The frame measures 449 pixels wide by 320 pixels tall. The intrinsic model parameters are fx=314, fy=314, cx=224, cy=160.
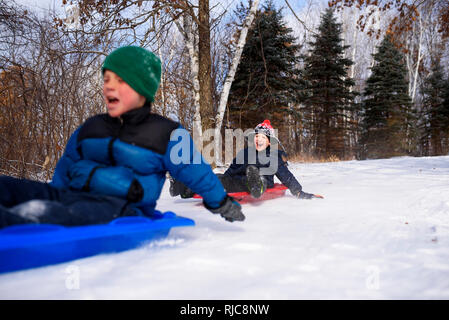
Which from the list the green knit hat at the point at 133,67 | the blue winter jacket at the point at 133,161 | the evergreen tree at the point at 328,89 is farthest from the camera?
the evergreen tree at the point at 328,89

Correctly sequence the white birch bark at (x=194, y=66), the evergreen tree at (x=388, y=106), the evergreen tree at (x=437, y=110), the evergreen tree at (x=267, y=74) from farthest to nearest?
the evergreen tree at (x=437, y=110) < the evergreen tree at (x=388, y=106) < the evergreen tree at (x=267, y=74) < the white birch bark at (x=194, y=66)

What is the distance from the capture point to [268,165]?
3.62 m

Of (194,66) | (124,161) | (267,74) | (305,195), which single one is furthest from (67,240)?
(267,74)

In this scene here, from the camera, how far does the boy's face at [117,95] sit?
1.71 m

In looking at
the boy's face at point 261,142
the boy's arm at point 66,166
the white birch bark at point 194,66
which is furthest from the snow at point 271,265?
the white birch bark at point 194,66

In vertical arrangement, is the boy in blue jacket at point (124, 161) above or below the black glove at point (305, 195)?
above

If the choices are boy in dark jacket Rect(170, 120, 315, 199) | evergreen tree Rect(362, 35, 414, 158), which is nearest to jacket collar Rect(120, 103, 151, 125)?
boy in dark jacket Rect(170, 120, 315, 199)

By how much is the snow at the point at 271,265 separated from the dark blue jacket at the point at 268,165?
1024 mm

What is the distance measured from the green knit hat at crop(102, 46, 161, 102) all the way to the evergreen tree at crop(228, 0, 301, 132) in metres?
10.2

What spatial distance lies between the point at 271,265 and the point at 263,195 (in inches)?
76.2

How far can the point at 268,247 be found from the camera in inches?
64.0

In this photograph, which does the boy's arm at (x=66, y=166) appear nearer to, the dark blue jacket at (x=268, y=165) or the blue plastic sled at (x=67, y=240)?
the blue plastic sled at (x=67, y=240)

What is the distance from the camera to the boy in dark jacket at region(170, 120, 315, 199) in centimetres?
334
